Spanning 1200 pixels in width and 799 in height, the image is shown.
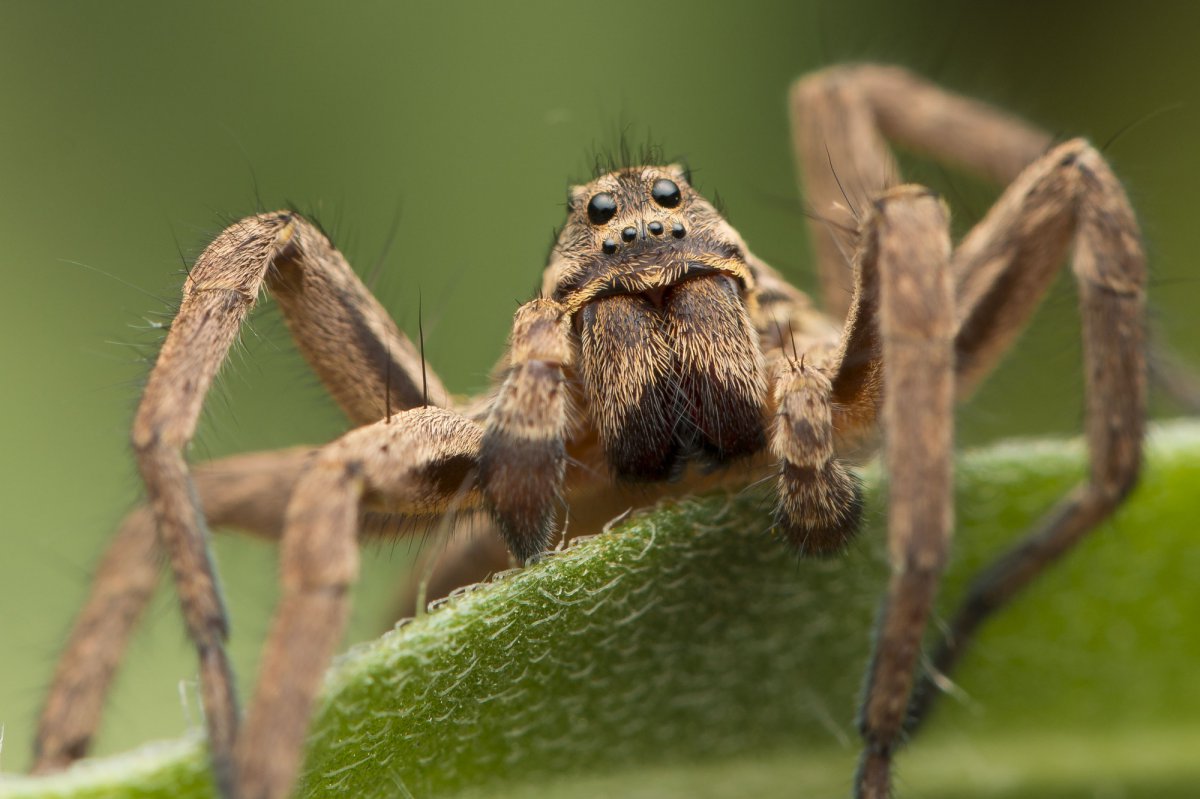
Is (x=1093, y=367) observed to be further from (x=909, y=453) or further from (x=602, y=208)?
(x=602, y=208)

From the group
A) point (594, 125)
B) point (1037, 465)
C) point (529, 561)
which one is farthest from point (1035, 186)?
point (594, 125)

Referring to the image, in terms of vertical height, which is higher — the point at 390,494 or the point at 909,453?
the point at 390,494

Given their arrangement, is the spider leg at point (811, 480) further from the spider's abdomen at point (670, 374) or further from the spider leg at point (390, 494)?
the spider leg at point (390, 494)

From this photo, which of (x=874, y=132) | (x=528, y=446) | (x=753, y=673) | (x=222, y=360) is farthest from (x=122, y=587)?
(x=874, y=132)

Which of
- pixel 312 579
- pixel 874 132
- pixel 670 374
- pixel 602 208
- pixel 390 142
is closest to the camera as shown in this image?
pixel 312 579

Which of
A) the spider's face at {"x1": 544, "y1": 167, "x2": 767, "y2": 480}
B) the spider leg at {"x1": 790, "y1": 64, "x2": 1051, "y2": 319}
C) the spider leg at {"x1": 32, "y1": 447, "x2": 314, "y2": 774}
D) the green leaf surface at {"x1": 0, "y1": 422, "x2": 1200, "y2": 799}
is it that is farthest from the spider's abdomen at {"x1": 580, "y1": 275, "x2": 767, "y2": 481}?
the spider leg at {"x1": 790, "y1": 64, "x2": 1051, "y2": 319}

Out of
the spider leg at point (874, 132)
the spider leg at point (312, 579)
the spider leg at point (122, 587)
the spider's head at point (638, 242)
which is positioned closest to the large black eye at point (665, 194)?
the spider's head at point (638, 242)

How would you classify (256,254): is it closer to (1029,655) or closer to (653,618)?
(653,618)
